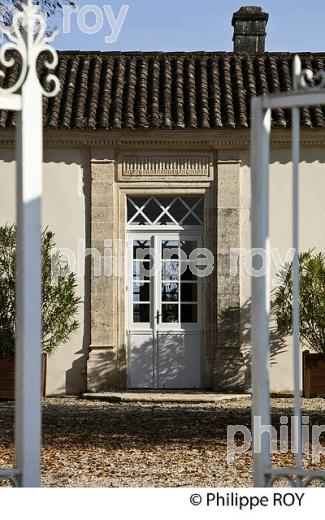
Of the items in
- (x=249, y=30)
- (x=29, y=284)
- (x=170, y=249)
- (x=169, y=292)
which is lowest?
(x=29, y=284)

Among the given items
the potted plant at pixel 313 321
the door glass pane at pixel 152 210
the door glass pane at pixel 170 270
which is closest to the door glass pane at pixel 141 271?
the door glass pane at pixel 170 270

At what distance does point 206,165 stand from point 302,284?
7.26 ft

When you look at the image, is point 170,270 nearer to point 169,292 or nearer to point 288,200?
point 169,292

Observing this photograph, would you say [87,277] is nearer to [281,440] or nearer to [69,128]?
[69,128]

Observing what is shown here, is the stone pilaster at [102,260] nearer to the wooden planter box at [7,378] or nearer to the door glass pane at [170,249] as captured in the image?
the door glass pane at [170,249]

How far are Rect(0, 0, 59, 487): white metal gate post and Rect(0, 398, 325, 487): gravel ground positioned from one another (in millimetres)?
2660

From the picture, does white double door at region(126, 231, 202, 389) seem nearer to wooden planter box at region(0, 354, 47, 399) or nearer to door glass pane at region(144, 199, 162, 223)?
door glass pane at region(144, 199, 162, 223)

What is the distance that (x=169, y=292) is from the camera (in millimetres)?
15164

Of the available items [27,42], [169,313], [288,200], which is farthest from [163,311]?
[27,42]

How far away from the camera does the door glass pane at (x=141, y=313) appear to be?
49.5 ft

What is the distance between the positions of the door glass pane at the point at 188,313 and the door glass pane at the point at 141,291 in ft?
1.80
